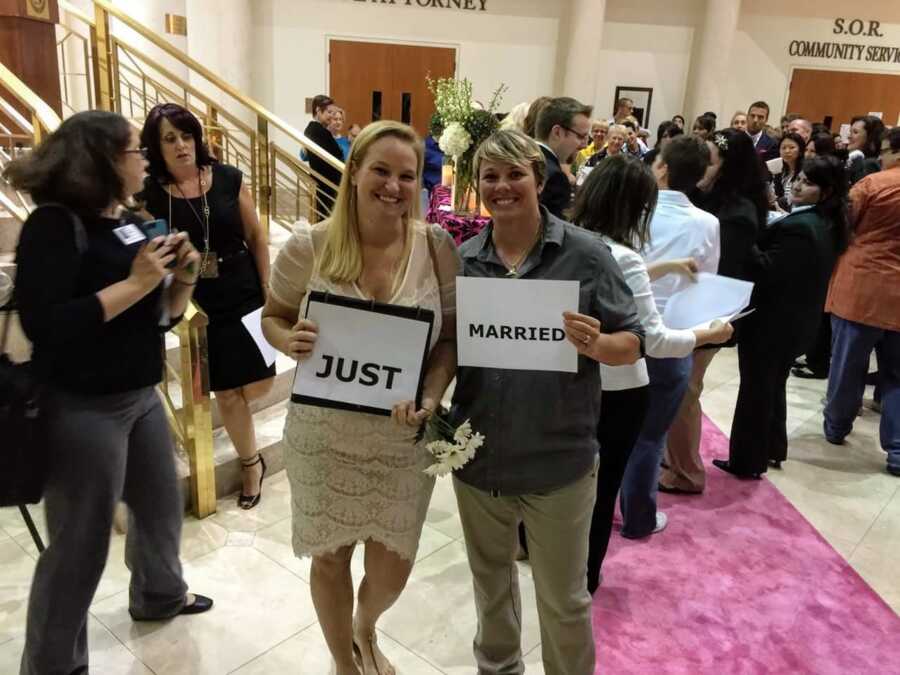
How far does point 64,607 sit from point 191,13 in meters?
7.32

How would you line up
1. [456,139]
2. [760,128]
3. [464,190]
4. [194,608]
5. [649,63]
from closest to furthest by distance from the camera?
[194,608] → [456,139] → [464,190] → [760,128] → [649,63]

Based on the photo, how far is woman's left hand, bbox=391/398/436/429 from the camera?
1590mm

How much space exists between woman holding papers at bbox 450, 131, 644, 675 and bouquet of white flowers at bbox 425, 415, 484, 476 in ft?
0.19

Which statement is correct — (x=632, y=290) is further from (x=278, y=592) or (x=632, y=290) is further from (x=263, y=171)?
(x=263, y=171)

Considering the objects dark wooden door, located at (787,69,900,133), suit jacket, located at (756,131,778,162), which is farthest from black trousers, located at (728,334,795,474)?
dark wooden door, located at (787,69,900,133)

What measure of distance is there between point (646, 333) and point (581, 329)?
54 cm

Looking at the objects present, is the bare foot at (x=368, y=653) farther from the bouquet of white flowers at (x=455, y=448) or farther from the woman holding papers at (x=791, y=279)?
the woman holding papers at (x=791, y=279)

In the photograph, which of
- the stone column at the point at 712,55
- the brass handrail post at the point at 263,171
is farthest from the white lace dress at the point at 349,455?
the stone column at the point at 712,55

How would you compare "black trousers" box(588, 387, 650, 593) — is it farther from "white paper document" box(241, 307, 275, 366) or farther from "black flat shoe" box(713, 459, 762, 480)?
"black flat shoe" box(713, 459, 762, 480)

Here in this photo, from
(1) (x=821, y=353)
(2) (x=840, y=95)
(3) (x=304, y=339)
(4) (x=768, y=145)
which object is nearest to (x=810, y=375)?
(1) (x=821, y=353)

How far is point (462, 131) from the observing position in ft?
11.9

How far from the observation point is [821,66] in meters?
10.2

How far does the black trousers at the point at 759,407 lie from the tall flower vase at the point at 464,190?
5.27 ft

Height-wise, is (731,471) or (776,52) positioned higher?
(776,52)
